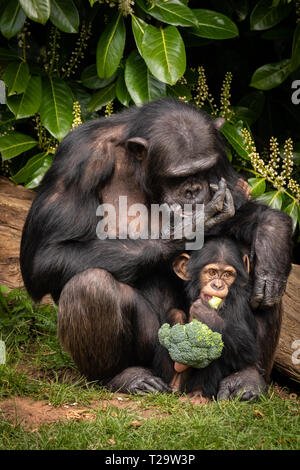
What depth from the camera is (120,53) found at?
22.1 ft

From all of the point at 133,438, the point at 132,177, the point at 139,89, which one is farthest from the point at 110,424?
the point at 139,89

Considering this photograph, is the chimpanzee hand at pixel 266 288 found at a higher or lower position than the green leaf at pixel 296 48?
lower

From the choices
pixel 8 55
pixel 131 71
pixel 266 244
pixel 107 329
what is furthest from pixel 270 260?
pixel 8 55

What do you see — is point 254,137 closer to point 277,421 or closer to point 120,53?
point 120,53

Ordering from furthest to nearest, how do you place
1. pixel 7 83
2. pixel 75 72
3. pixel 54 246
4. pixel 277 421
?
pixel 75 72 → pixel 7 83 → pixel 54 246 → pixel 277 421

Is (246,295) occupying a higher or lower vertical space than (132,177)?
lower

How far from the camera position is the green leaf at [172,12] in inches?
261

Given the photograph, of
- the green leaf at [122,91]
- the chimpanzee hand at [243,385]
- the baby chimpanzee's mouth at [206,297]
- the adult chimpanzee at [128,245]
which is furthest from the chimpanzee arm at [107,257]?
the green leaf at [122,91]

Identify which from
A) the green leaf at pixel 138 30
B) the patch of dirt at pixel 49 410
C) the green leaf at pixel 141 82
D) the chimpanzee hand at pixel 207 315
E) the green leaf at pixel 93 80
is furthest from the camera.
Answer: the green leaf at pixel 93 80

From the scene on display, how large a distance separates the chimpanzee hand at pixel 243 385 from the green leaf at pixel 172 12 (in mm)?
3442

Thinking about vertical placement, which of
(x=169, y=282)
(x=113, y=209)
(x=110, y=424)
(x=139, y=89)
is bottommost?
(x=110, y=424)

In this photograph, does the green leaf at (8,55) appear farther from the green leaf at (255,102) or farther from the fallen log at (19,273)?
the green leaf at (255,102)

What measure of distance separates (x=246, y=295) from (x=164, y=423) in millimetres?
1207

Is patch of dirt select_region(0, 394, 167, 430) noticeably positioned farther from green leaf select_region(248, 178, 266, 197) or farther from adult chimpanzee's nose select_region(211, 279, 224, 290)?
green leaf select_region(248, 178, 266, 197)
